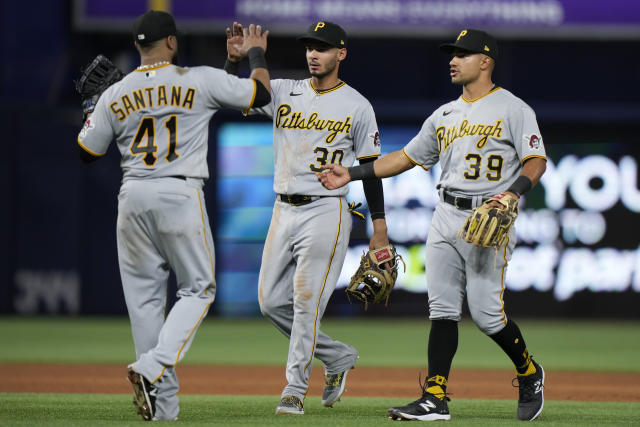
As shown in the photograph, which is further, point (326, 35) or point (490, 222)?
point (326, 35)

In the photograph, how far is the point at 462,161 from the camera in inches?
226

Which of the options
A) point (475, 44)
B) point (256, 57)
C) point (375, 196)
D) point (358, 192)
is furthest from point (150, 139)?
point (358, 192)

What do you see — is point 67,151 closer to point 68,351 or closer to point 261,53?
point 68,351

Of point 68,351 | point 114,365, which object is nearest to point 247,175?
point 68,351

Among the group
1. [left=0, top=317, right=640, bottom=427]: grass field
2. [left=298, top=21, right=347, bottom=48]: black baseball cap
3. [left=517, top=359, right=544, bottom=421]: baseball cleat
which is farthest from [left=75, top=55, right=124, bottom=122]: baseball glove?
[left=517, top=359, right=544, bottom=421]: baseball cleat

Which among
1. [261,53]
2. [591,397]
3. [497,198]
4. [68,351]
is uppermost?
[261,53]

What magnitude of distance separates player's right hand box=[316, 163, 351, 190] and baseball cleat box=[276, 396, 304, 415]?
3.65 ft

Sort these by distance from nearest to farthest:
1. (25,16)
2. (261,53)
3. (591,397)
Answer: (261,53) < (591,397) < (25,16)

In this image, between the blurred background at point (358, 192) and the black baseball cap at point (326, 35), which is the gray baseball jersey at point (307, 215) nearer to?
the black baseball cap at point (326, 35)

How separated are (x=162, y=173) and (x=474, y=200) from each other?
160 centimetres

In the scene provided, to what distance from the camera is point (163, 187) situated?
210 inches

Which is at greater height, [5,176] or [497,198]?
[497,198]

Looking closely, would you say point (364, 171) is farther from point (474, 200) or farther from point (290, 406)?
point (290, 406)

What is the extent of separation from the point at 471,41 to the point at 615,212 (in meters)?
8.53
